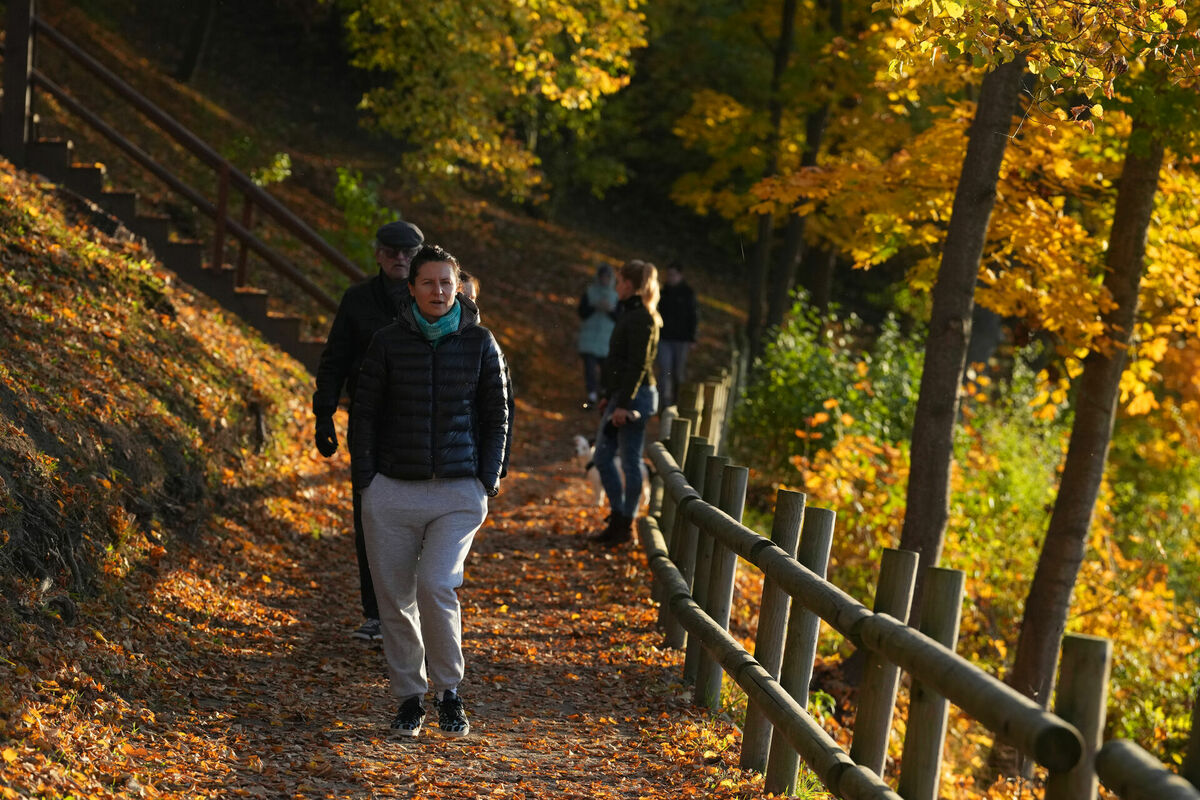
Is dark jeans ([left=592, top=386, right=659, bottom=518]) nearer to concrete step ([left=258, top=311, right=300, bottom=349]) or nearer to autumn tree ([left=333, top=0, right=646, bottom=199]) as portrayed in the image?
concrete step ([left=258, top=311, right=300, bottom=349])

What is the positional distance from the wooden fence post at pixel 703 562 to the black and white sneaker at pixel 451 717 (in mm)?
1550

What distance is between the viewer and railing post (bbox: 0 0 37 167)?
12.4 m

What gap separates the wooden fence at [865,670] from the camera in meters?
3.24

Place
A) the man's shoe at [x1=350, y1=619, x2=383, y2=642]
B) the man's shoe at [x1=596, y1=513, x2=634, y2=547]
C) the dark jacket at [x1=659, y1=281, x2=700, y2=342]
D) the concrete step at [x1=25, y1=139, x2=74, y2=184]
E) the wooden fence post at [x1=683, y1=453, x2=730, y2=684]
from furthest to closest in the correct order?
the dark jacket at [x1=659, y1=281, x2=700, y2=342]
the concrete step at [x1=25, y1=139, x2=74, y2=184]
the man's shoe at [x1=596, y1=513, x2=634, y2=547]
the man's shoe at [x1=350, y1=619, x2=383, y2=642]
the wooden fence post at [x1=683, y1=453, x2=730, y2=684]

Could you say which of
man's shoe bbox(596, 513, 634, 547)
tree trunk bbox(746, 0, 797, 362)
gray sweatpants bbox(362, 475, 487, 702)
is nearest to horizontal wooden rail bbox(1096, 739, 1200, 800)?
gray sweatpants bbox(362, 475, 487, 702)

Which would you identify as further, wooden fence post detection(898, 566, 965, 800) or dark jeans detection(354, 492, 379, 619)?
dark jeans detection(354, 492, 379, 619)

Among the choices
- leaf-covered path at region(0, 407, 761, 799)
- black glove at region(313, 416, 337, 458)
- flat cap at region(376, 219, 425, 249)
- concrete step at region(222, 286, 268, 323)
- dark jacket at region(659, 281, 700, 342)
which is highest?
dark jacket at region(659, 281, 700, 342)

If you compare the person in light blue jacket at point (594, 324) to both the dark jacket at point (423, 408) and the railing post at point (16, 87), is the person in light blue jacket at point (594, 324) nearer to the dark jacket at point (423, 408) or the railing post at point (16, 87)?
the railing post at point (16, 87)

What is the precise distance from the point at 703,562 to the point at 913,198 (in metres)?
4.61

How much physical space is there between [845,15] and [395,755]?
67.4 feet

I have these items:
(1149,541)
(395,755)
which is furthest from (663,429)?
(1149,541)

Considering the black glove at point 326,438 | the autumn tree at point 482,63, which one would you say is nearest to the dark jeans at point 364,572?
the black glove at point 326,438

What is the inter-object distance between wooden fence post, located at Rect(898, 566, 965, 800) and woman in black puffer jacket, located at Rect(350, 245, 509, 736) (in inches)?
86.1

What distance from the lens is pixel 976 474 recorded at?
Result: 1435 centimetres
